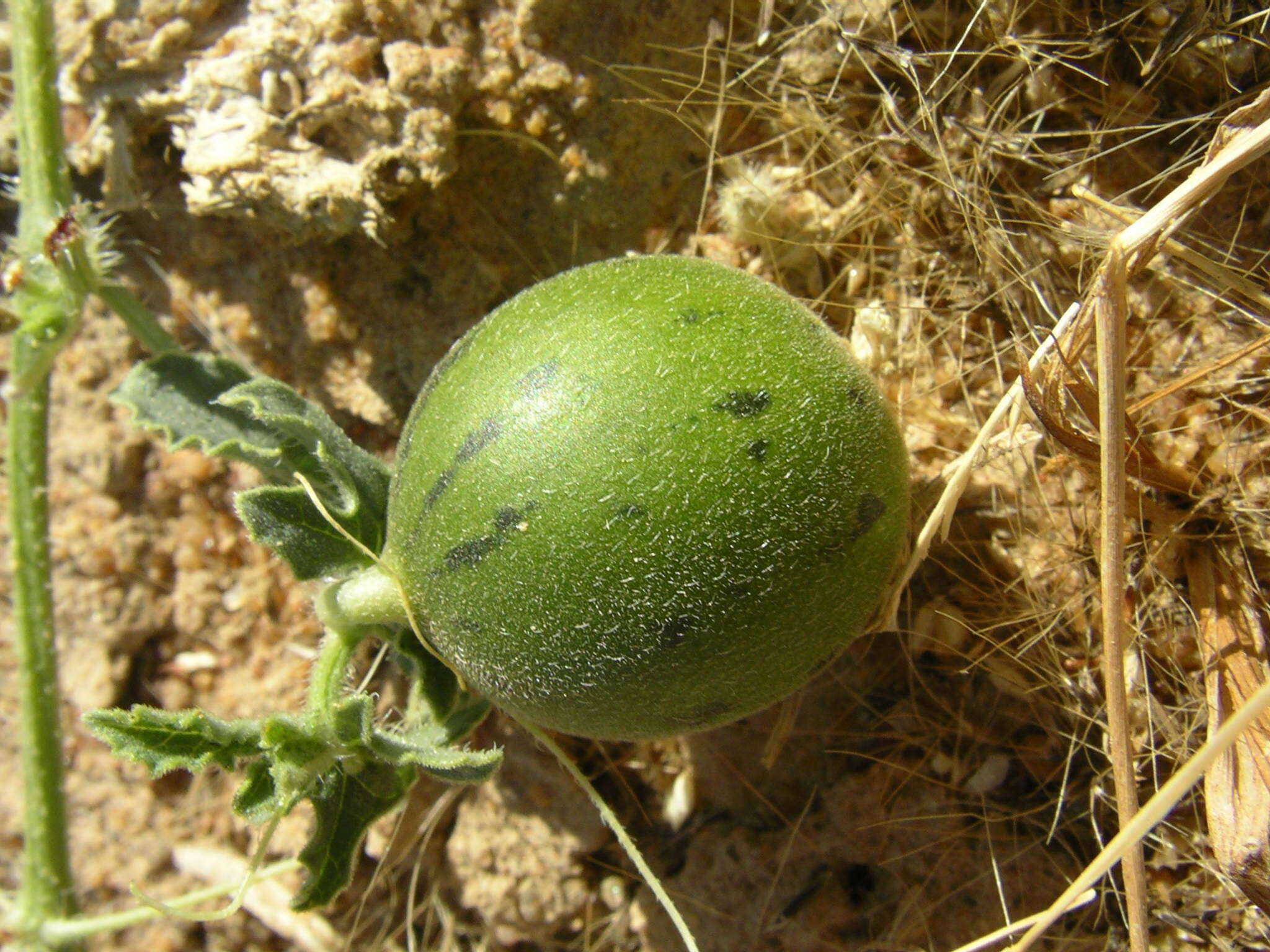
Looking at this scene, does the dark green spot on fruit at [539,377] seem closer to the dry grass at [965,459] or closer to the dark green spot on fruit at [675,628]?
the dark green spot on fruit at [675,628]

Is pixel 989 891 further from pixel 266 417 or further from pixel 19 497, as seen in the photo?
pixel 19 497

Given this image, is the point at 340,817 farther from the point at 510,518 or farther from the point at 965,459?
the point at 965,459

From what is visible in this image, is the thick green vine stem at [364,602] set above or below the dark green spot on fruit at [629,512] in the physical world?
below

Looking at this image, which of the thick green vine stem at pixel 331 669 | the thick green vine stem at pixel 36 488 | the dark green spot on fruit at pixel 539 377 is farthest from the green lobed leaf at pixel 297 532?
the thick green vine stem at pixel 36 488

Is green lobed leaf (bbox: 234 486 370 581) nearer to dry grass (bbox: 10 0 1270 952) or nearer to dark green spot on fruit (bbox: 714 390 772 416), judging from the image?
dry grass (bbox: 10 0 1270 952)

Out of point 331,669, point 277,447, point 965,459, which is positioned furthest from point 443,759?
point 965,459

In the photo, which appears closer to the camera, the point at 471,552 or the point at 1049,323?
the point at 471,552

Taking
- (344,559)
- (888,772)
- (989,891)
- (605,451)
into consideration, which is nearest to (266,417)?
(344,559)
